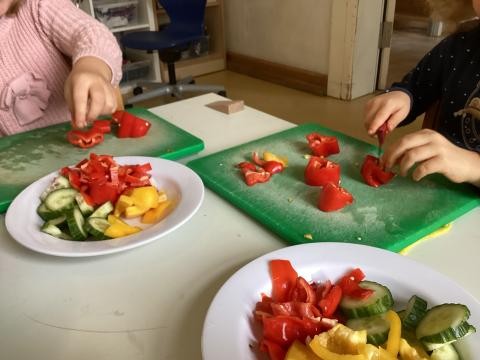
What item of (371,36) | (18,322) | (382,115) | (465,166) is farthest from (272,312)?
(371,36)

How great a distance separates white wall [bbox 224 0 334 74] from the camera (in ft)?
9.31

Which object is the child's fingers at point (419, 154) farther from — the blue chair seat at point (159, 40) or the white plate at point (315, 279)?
the blue chair seat at point (159, 40)

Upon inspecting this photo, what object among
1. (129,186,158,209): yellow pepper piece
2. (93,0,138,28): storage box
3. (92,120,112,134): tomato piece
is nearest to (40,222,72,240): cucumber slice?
(129,186,158,209): yellow pepper piece

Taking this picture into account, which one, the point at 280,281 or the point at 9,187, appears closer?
the point at 280,281

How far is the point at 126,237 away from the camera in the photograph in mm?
618

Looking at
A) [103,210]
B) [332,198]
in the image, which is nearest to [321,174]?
[332,198]

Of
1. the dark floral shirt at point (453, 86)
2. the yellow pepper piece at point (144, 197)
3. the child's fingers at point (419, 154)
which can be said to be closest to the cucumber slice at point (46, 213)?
the yellow pepper piece at point (144, 197)

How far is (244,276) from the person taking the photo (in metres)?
0.51

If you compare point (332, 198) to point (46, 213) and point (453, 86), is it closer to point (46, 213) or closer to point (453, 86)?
point (46, 213)

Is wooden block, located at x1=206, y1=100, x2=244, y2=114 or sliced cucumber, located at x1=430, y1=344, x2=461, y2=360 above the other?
sliced cucumber, located at x1=430, y1=344, x2=461, y2=360

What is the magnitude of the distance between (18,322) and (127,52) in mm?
3038

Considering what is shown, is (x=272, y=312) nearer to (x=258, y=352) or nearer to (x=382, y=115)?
(x=258, y=352)

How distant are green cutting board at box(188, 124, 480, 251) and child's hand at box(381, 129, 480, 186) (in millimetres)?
35

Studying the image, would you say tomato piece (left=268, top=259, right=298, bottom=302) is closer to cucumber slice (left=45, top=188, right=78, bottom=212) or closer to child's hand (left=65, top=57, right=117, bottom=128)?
cucumber slice (left=45, top=188, right=78, bottom=212)
